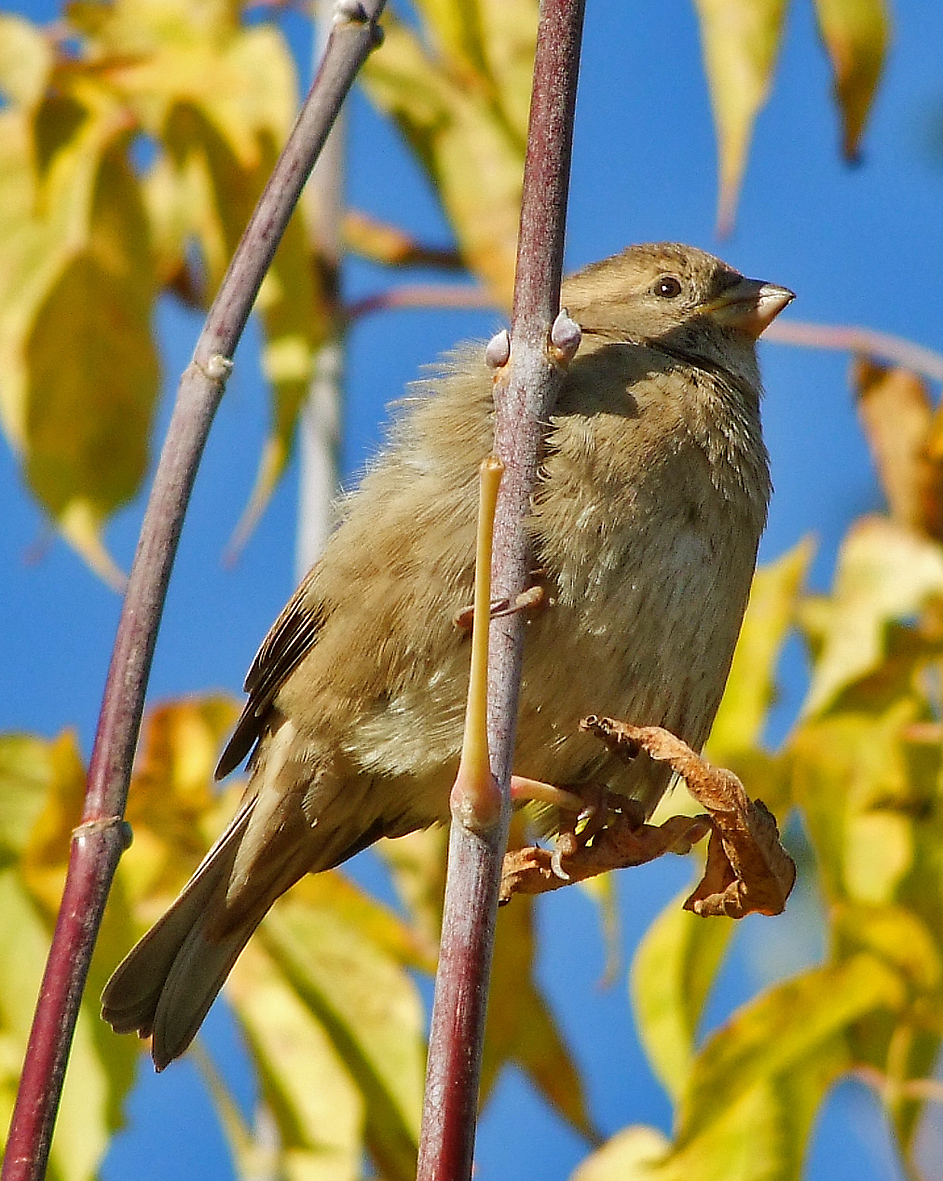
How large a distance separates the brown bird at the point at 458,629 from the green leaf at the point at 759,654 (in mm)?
219

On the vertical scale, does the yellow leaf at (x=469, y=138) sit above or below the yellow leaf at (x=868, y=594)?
above

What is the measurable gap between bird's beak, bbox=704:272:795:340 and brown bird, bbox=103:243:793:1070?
7 centimetres

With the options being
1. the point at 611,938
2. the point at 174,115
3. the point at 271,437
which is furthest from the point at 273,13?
the point at 611,938

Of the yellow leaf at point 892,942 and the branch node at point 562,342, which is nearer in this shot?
the branch node at point 562,342

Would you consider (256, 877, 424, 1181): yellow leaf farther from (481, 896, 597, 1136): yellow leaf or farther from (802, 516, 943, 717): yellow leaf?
(802, 516, 943, 717): yellow leaf

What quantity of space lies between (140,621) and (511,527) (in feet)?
1.40

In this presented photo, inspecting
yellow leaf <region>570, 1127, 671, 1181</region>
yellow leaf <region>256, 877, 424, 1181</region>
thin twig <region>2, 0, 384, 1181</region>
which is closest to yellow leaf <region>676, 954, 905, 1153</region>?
yellow leaf <region>570, 1127, 671, 1181</region>

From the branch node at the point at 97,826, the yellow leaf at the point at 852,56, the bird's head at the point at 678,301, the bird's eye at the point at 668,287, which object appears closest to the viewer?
the branch node at the point at 97,826

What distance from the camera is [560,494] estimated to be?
302cm

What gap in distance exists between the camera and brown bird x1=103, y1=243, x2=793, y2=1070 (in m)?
3.12

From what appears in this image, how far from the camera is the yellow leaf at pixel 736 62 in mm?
3363

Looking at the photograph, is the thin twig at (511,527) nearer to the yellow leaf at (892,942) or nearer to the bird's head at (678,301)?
the yellow leaf at (892,942)

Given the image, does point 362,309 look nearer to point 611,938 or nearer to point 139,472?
point 139,472

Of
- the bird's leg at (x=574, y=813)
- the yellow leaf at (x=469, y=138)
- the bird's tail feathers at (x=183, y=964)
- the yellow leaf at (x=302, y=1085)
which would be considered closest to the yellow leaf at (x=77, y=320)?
the bird's tail feathers at (x=183, y=964)
